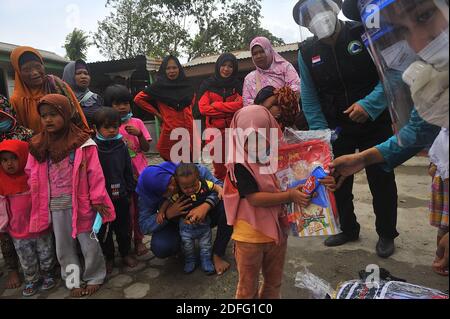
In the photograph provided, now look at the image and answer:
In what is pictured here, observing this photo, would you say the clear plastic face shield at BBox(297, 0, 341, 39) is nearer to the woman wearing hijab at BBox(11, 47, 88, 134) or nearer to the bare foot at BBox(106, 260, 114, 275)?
the woman wearing hijab at BBox(11, 47, 88, 134)

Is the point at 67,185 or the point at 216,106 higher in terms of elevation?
the point at 216,106

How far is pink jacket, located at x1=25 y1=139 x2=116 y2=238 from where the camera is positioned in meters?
2.48

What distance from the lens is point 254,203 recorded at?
1.67m

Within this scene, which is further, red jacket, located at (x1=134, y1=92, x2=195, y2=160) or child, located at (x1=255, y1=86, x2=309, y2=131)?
red jacket, located at (x1=134, y1=92, x2=195, y2=160)

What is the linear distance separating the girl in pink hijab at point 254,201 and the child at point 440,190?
543 mm

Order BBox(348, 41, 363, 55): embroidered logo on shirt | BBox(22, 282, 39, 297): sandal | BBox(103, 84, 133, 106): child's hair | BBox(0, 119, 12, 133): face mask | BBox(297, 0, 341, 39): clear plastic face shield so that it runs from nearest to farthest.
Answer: BBox(297, 0, 341, 39): clear plastic face shield < BBox(348, 41, 363, 55): embroidered logo on shirt < BBox(22, 282, 39, 297): sandal < BBox(0, 119, 12, 133): face mask < BBox(103, 84, 133, 106): child's hair

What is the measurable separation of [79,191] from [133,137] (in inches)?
36.2

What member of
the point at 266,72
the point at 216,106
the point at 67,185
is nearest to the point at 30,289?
the point at 67,185

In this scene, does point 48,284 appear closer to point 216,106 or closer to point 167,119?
point 167,119

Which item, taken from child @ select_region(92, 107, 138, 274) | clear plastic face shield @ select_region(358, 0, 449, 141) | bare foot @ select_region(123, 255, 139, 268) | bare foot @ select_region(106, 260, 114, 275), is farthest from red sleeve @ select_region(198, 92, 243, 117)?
clear plastic face shield @ select_region(358, 0, 449, 141)

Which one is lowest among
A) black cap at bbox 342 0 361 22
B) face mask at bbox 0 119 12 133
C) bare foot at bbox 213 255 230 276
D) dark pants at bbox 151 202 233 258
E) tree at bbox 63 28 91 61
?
bare foot at bbox 213 255 230 276

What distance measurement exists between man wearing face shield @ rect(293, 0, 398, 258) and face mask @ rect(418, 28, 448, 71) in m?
1.33

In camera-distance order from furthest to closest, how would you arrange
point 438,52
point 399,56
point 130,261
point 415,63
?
point 130,261 < point 399,56 < point 415,63 < point 438,52
